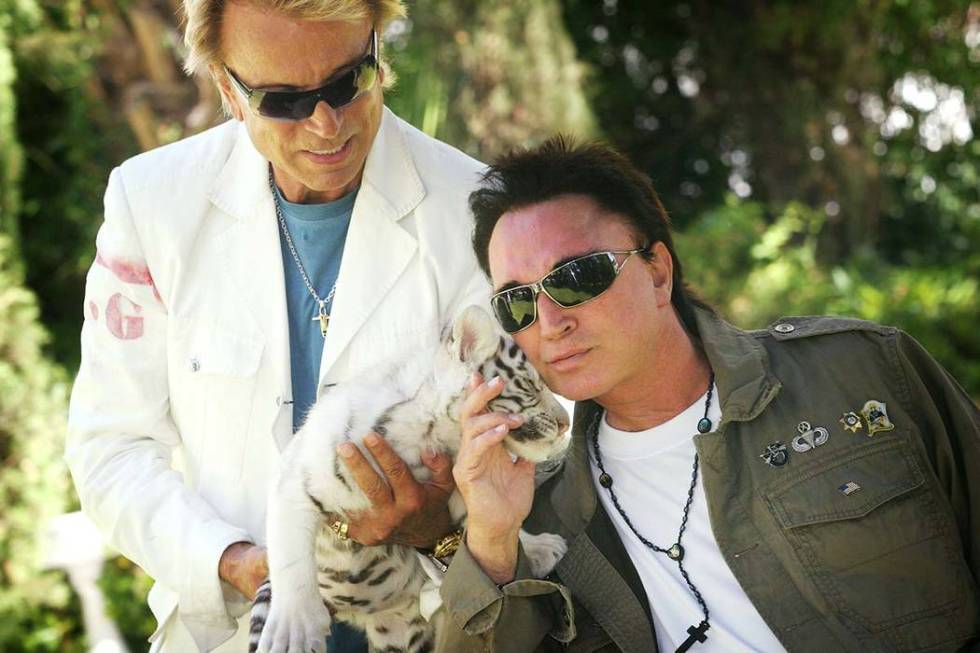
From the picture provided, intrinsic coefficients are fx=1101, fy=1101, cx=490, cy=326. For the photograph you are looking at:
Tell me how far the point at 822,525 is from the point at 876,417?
266 millimetres

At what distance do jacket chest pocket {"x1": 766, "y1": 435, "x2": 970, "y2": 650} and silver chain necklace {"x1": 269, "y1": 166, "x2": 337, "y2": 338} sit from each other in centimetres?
115

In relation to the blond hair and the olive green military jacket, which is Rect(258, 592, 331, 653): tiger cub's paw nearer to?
the olive green military jacket

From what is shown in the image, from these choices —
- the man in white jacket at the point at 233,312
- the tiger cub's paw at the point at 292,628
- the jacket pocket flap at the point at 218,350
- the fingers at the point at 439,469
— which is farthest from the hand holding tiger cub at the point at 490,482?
the jacket pocket flap at the point at 218,350

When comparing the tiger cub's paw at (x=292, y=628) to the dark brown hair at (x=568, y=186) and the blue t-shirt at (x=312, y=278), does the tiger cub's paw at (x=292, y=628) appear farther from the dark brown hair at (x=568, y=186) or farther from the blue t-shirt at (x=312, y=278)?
the dark brown hair at (x=568, y=186)

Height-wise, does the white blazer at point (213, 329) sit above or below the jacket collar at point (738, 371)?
below

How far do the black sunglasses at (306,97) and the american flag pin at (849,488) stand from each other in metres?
1.37

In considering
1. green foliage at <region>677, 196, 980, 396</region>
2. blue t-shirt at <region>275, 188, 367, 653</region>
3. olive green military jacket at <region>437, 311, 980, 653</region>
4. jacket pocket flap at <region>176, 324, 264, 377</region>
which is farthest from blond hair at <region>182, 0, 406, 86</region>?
green foliage at <region>677, 196, 980, 396</region>

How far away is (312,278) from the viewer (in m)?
2.80

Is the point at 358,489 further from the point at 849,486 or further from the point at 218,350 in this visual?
the point at 849,486

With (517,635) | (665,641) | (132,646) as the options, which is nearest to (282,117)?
(517,635)

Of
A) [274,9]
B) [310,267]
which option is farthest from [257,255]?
[274,9]

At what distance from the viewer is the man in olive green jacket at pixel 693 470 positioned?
2.29m

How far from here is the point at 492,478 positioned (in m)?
2.32

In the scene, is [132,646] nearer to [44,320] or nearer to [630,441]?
[44,320]
